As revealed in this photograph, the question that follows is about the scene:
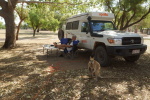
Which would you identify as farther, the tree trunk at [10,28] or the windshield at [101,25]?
the tree trunk at [10,28]

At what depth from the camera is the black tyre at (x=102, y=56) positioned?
20.3 feet

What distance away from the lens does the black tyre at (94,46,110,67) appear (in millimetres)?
6191

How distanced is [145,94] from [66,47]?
5.37m

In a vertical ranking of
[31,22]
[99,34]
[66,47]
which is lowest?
[66,47]

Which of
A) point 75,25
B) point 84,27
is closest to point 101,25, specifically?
point 84,27

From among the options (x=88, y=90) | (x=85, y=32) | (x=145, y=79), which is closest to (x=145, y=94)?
(x=145, y=79)

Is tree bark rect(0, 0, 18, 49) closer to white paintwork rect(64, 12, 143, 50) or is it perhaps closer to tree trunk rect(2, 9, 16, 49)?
tree trunk rect(2, 9, 16, 49)

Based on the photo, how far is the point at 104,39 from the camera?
6137mm

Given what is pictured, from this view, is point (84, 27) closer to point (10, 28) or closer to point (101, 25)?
point (101, 25)

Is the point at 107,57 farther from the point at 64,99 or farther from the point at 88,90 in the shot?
the point at 64,99

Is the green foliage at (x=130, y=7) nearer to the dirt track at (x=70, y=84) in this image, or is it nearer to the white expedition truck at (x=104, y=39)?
the white expedition truck at (x=104, y=39)

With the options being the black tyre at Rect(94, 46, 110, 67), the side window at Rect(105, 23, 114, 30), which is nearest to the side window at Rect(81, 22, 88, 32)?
the side window at Rect(105, 23, 114, 30)

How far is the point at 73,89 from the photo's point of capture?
4141 millimetres

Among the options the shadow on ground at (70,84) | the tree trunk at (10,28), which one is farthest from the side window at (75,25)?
the tree trunk at (10,28)
